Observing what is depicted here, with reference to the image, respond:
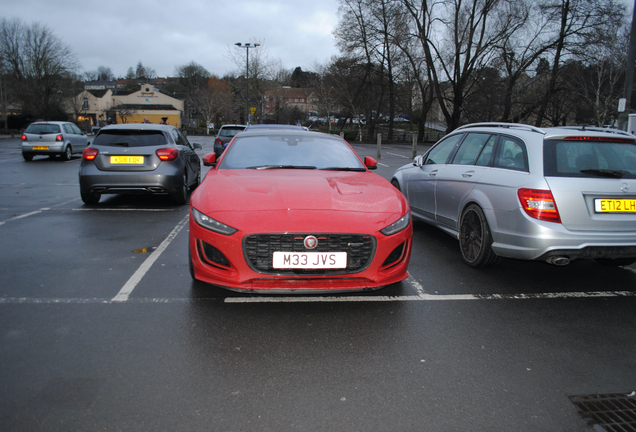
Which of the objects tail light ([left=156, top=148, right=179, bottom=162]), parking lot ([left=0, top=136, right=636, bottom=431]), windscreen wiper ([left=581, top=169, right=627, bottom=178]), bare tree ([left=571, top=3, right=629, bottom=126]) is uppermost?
bare tree ([left=571, top=3, right=629, bottom=126])

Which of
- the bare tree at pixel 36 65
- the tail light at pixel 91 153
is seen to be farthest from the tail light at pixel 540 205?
the bare tree at pixel 36 65

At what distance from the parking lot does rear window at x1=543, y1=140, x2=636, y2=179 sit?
1148mm

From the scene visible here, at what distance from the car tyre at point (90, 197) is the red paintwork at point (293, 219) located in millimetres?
5351

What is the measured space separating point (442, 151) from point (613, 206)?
270 centimetres

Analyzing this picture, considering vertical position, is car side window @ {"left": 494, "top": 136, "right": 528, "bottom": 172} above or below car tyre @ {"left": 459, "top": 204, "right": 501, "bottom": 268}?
above

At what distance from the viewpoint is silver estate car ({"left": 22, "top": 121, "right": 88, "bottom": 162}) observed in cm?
1912

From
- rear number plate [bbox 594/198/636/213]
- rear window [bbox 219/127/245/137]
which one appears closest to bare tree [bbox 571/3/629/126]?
rear window [bbox 219/127/245/137]

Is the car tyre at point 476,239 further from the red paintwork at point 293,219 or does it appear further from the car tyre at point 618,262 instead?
the car tyre at point 618,262

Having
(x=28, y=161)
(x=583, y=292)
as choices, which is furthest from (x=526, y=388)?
(x=28, y=161)

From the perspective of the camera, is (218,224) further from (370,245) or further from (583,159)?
(583,159)

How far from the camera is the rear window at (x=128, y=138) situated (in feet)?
28.0

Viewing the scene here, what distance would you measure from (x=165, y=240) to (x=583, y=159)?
4.95 meters

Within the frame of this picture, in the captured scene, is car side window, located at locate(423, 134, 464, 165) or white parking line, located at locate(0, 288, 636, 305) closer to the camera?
white parking line, located at locate(0, 288, 636, 305)

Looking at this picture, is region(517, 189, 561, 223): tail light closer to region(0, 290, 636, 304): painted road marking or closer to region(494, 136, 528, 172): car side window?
region(494, 136, 528, 172): car side window
